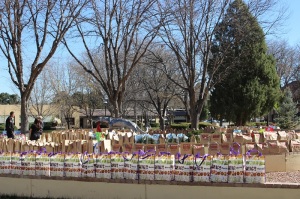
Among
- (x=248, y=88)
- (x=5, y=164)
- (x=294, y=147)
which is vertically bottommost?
(x=5, y=164)

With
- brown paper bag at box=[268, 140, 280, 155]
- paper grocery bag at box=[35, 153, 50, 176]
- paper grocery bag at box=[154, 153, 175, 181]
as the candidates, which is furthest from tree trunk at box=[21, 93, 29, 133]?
paper grocery bag at box=[154, 153, 175, 181]

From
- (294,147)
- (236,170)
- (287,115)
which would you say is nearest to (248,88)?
(287,115)

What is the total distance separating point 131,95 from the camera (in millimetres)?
34406

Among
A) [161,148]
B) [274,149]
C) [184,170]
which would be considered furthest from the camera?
[274,149]

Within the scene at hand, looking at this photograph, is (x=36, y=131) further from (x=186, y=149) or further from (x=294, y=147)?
(x=294, y=147)

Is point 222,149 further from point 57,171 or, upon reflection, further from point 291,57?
point 291,57

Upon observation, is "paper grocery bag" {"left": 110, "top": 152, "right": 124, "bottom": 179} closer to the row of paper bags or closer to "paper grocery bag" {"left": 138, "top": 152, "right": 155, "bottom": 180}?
the row of paper bags

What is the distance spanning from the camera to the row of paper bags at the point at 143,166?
6.31 metres

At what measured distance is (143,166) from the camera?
6723 mm

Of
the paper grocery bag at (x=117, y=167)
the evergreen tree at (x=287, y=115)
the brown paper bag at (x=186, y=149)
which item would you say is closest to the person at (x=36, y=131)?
the brown paper bag at (x=186, y=149)

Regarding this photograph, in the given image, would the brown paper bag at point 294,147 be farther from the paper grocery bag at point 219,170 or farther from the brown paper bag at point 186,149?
the paper grocery bag at point 219,170

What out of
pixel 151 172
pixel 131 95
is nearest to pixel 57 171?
pixel 151 172

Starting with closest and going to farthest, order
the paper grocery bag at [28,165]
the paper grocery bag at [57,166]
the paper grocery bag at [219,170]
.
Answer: the paper grocery bag at [219,170]
the paper grocery bag at [57,166]
the paper grocery bag at [28,165]

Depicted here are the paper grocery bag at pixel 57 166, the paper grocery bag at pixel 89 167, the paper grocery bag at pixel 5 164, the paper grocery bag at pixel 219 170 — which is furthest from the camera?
the paper grocery bag at pixel 5 164
